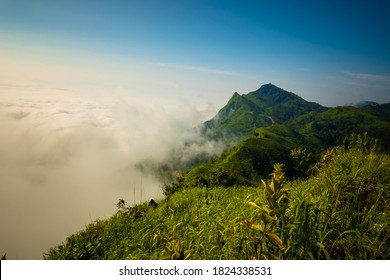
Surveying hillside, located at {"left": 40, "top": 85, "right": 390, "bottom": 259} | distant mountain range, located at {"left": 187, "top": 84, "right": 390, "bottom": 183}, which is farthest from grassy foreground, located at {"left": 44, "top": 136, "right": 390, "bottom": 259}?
distant mountain range, located at {"left": 187, "top": 84, "right": 390, "bottom": 183}

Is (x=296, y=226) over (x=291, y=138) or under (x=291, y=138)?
over

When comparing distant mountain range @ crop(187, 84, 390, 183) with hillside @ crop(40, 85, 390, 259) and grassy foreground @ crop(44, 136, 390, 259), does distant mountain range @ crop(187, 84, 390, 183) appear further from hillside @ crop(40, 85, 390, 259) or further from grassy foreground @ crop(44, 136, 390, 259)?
grassy foreground @ crop(44, 136, 390, 259)

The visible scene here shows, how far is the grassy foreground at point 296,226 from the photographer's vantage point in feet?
7.21

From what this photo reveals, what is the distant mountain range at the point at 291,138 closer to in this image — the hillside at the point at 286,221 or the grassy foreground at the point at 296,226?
the hillside at the point at 286,221

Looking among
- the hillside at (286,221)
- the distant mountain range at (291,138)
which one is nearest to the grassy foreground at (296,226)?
the hillside at (286,221)

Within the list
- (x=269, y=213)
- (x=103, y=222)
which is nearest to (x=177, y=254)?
(x=269, y=213)

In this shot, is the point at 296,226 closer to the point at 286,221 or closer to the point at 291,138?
the point at 286,221

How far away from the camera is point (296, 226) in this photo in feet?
7.72

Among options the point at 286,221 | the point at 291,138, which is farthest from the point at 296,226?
the point at 291,138

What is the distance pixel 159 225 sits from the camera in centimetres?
516

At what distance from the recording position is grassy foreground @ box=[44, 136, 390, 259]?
2.20 metres

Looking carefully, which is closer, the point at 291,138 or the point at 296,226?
the point at 296,226
